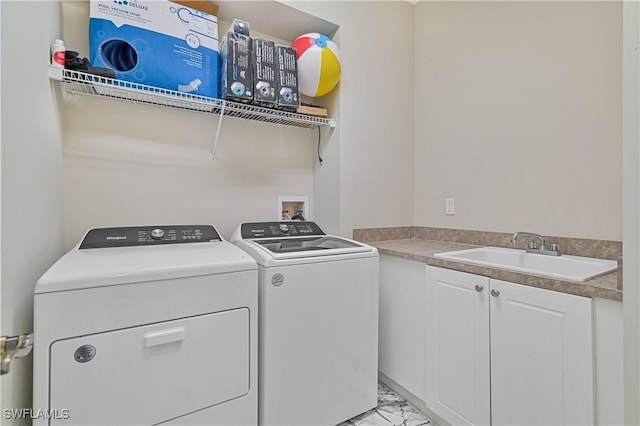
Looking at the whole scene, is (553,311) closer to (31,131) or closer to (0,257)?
(0,257)

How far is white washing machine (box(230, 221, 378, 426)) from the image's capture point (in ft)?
4.50

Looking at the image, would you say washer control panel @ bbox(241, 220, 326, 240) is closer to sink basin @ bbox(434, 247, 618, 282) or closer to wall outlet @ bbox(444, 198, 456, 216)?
sink basin @ bbox(434, 247, 618, 282)

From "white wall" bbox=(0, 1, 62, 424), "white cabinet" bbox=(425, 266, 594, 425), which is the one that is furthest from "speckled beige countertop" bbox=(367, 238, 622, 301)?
"white wall" bbox=(0, 1, 62, 424)

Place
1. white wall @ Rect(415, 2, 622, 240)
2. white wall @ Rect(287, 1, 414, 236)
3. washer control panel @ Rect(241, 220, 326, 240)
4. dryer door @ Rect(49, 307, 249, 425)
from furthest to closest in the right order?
white wall @ Rect(287, 1, 414, 236) < washer control panel @ Rect(241, 220, 326, 240) < white wall @ Rect(415, 2, 622, 240) < dryer door @ Rect(49, 307, 249, 425)

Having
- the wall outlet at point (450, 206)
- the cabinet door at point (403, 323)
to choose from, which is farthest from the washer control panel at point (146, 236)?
the wall outlet at point (450, 206)

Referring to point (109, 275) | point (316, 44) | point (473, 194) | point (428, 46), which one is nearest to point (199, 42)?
point (316, 44)

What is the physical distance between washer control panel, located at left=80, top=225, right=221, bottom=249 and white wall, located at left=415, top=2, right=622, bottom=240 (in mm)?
1655

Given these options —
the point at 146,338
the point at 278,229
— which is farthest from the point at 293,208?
the point at 146,338

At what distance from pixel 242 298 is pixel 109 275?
0.48m

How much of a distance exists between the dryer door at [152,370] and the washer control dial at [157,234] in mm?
595

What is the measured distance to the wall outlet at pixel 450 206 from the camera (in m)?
2.24

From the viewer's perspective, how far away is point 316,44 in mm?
1917

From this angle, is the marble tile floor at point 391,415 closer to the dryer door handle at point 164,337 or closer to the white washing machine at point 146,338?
the white washing machine at point 146,338

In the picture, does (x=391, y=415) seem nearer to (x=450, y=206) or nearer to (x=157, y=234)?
(x=450, y=206)
